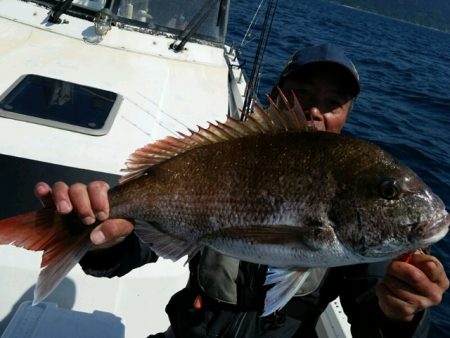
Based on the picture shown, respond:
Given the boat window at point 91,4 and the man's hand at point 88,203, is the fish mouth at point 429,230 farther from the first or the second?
the boat window at point 91,4

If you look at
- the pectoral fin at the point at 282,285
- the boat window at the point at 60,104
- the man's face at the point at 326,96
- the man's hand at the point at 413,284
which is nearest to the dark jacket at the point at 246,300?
the man's hand at the point at 413,284

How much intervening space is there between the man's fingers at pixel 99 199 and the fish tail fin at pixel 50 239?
77 mm

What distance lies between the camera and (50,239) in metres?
1.53

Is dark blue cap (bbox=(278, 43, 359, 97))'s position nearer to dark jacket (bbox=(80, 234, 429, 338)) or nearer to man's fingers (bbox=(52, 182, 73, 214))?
dark jacket (bbox=(80, 234, 429, 338))

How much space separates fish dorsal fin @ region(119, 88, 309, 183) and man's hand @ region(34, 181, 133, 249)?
0.11 meters

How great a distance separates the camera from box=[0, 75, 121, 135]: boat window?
285 cm

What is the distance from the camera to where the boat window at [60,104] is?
112 inches

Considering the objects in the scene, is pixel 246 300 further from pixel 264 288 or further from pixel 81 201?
pixel 81 201

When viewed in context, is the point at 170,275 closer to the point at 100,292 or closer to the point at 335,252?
the point at 100,292

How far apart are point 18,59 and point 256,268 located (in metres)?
2.68

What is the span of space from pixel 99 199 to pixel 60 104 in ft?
5.68

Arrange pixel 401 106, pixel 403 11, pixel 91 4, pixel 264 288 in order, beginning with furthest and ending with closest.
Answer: pixel 403 11 → pixel 401 106 → pixel 91 4 → pixel 264 288

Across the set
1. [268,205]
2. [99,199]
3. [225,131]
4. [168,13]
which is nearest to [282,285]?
[268,205]

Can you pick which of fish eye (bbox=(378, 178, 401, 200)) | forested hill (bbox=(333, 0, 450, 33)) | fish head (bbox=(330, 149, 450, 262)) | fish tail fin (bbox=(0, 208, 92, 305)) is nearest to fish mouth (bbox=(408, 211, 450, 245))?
fish head (bbox=(330, 149, 450, 262))
